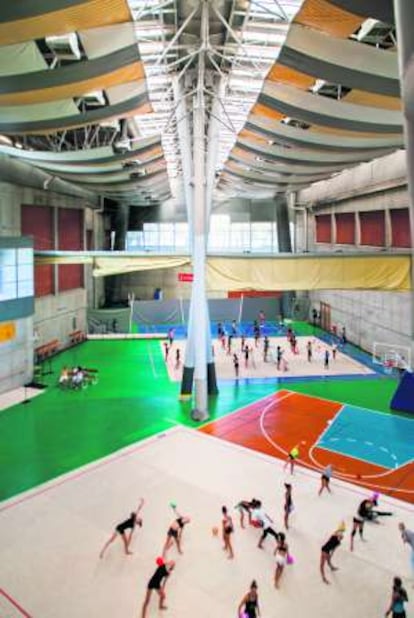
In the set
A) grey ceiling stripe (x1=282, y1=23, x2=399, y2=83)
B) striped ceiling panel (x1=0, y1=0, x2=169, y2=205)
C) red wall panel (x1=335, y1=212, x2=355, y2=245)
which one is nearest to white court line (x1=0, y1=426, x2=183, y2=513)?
striped ceiling panel (x1=0, y1=0, x2=169, y2=205)

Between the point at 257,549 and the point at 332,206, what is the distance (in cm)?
3058

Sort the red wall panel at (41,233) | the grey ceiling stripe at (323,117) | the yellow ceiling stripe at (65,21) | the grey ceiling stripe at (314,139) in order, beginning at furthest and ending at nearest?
the red wall panel at (41,233) < the grey ceiling stripe at (314,139) < the grey ceiling stripe at (323,117) < the yellow ceiling stripe at (65,21)

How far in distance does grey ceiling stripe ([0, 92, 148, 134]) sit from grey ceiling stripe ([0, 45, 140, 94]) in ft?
10.1

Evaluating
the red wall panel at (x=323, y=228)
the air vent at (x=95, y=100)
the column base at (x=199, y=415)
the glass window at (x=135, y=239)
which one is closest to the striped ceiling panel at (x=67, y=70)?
the air vent at (x=95, y=100)

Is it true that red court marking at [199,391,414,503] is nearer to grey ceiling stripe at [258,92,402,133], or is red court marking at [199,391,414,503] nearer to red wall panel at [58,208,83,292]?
grey ceiling stripe at [258,92,402,133]

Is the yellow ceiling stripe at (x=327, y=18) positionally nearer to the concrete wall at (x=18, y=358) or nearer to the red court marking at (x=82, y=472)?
the red court marking at (x=82, y=472)

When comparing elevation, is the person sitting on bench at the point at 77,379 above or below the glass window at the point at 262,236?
below

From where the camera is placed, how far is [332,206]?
36406 mm

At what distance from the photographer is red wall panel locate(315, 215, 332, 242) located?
37.4 meters

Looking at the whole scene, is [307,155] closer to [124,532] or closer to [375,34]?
[375,34]

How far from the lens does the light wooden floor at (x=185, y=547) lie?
8836 millimetres

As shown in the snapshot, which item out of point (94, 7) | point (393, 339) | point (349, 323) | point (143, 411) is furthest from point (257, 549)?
point (349, 323)

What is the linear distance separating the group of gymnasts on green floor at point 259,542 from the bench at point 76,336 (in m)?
22.1

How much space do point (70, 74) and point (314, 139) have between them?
33.0 ft
